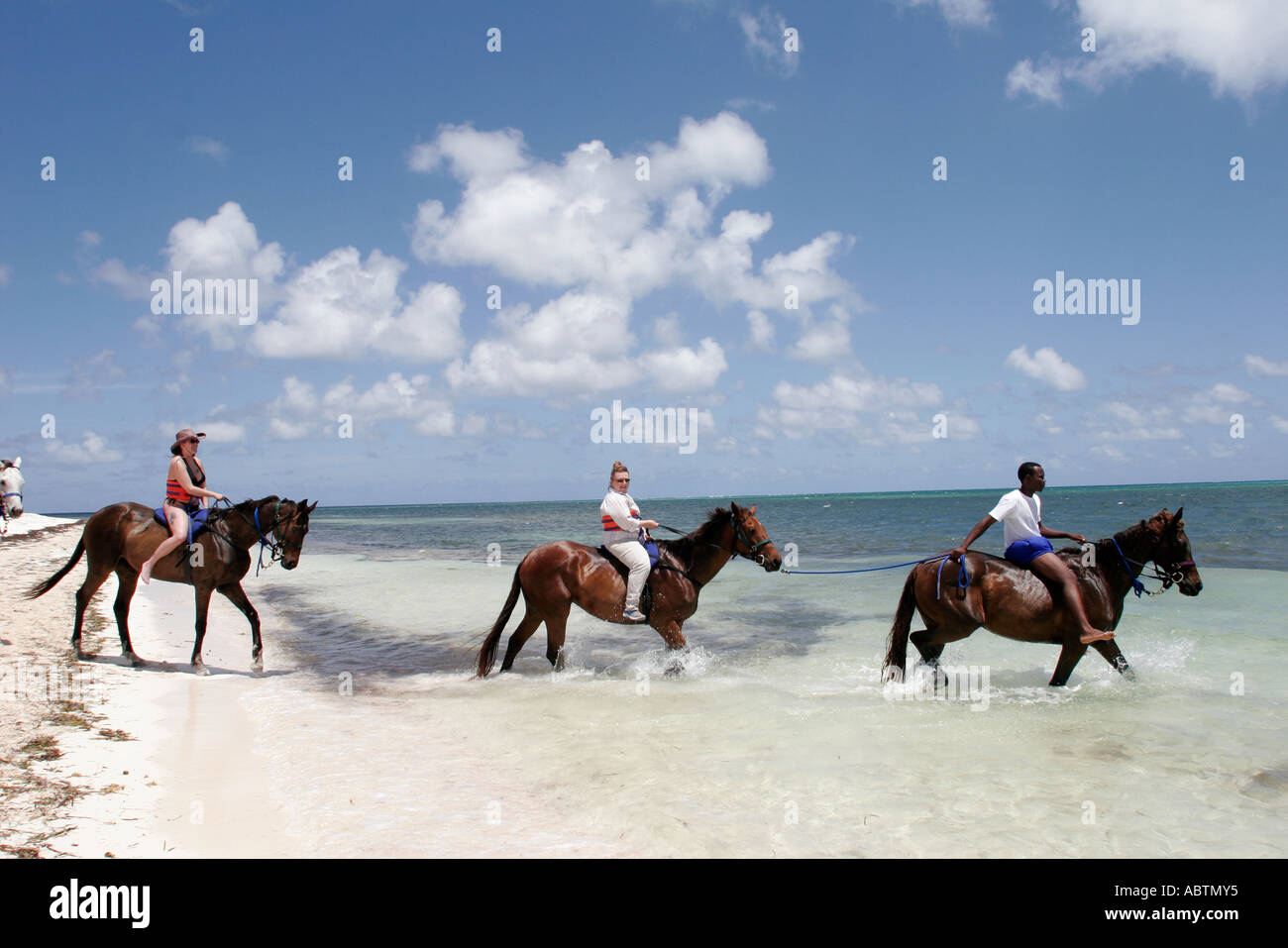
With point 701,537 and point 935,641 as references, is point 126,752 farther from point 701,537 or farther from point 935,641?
point 935,641

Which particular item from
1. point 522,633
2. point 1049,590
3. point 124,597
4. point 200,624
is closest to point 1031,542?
point 1049,590

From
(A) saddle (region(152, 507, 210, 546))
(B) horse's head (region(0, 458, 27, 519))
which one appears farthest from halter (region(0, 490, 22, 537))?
(A) saddle (region(152, 507, 210, 546))

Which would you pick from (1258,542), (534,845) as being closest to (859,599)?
(534,845)

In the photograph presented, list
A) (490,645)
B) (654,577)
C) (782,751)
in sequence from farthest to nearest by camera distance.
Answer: (490,645), (654,577), (782,751)

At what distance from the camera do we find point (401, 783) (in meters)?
5.62

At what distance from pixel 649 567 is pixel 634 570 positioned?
207 millimetres

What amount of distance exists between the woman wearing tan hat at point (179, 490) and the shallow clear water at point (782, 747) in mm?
2383

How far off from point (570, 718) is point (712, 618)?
26.5 ft

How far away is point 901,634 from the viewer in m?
8.43

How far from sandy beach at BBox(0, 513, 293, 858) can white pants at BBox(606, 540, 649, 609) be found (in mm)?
4415

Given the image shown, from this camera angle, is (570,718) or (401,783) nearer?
(401,783)

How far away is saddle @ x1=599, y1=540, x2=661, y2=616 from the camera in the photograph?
30.5ft

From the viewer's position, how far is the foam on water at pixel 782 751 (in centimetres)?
474
